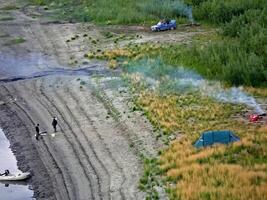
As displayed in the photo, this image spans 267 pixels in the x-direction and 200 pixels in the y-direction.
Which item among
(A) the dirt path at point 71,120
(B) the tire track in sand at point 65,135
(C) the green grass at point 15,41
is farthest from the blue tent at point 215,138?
(C) the green grass at point 15,41

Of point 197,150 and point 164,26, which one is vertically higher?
point 164,26

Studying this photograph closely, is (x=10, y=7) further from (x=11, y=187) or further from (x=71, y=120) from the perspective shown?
(x=11, y=187)

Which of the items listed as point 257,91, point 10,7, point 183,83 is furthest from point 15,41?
point 257,91

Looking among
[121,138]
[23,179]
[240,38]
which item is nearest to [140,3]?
[240,38]

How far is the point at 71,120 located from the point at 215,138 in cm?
1311

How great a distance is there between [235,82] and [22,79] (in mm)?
20809

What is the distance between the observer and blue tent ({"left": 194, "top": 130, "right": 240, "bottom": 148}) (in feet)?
142

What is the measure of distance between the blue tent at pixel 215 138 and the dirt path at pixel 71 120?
11.9 feet

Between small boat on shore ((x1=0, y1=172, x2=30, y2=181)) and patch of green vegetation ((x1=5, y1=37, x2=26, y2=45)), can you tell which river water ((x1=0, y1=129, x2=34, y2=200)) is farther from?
patch of green vegetation ((x1=5, y1=37, x2=26, y2=45))

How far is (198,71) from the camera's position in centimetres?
5859

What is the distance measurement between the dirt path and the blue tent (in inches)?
143

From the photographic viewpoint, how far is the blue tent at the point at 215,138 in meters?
43.2

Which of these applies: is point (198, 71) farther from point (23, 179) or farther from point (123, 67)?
point (23, 179)

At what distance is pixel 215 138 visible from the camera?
43375 mm
